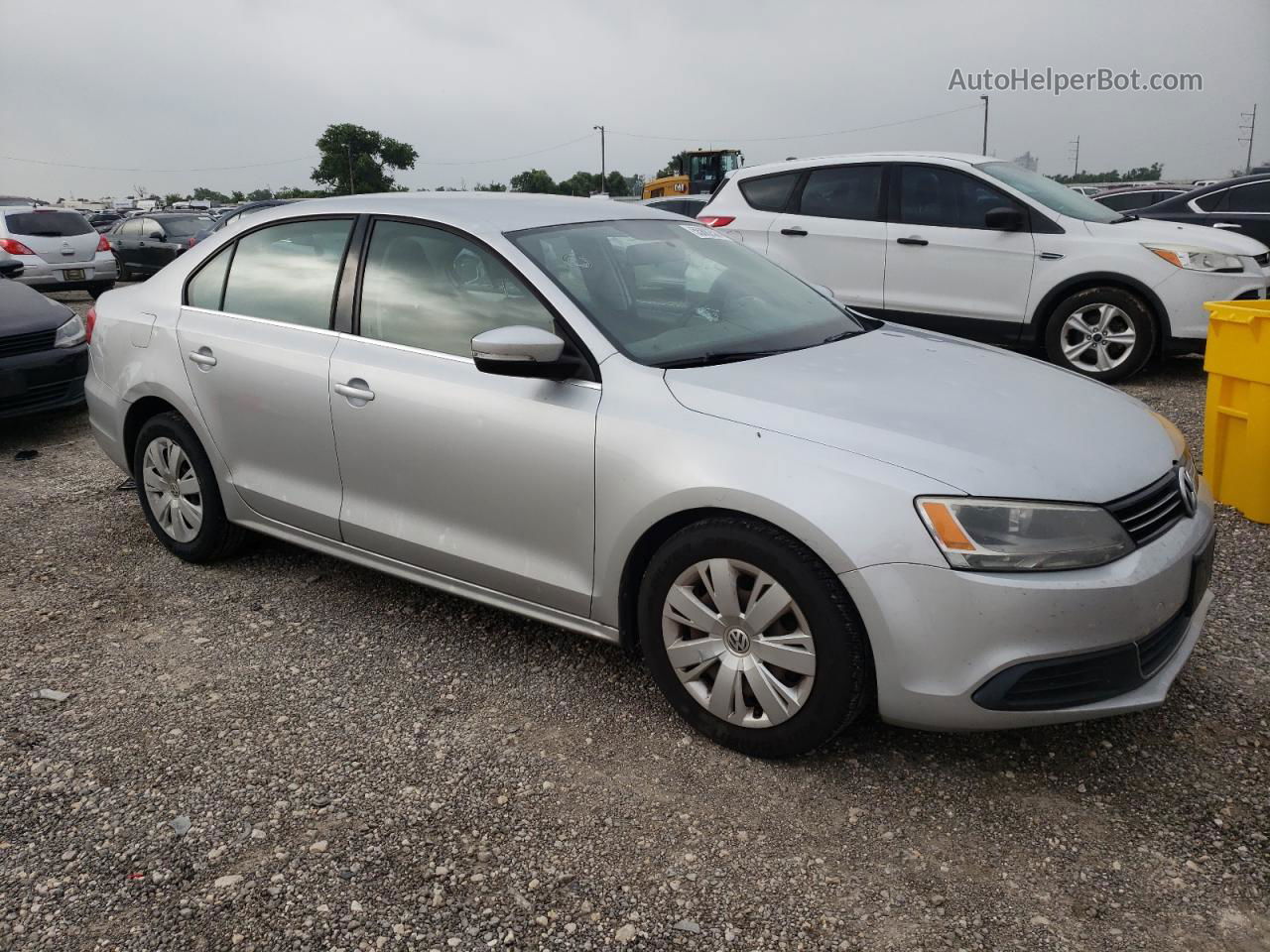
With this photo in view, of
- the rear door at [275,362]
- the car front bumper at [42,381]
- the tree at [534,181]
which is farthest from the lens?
the tree at [534,181]

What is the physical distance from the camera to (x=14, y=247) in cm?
1468

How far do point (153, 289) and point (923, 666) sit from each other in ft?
11.9

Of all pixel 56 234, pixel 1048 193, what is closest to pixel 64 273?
pixel 56 234

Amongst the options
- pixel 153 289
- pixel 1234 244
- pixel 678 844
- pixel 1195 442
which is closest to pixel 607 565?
pixel 678 844

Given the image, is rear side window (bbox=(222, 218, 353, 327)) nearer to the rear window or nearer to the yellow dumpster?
the yellow dumpster

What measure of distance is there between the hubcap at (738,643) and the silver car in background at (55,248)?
15.0 m

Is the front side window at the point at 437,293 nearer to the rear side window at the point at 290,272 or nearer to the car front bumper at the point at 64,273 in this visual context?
the rear side window at the point at 290,272

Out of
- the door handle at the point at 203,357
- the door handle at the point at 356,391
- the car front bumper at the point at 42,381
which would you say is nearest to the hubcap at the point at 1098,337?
the door handle at the point at 356,391

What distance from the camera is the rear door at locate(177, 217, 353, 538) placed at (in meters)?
3.73

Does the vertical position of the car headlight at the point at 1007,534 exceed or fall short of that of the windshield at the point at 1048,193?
it falls short

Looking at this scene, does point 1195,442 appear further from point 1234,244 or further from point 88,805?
point 88,805

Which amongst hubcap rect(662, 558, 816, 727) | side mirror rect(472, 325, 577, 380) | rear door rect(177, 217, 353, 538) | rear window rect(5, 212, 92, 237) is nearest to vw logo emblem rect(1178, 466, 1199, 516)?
hubcap rect(662, 558, 816, 727)

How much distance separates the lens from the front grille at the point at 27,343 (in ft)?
21.9

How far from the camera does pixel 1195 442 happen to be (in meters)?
6.02
